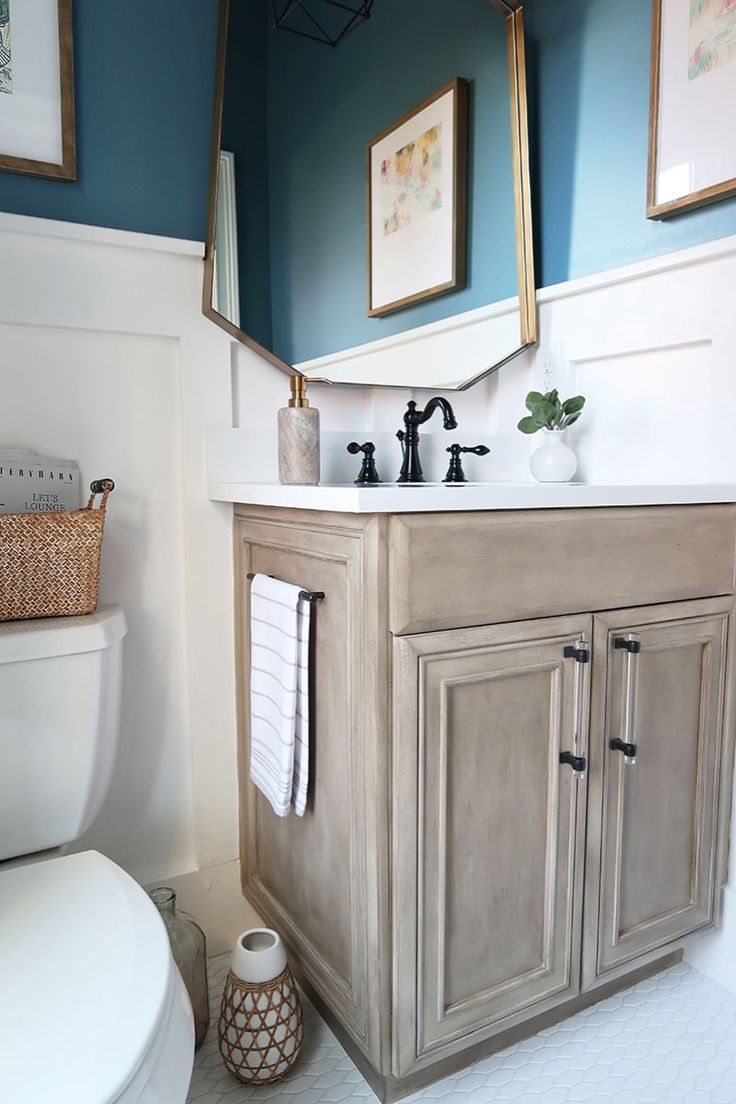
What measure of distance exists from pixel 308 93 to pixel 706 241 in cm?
78

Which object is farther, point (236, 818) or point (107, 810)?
point (236, 818)

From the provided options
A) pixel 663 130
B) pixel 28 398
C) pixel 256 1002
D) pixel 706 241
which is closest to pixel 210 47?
pixel 28 398

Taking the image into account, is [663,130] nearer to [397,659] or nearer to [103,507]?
[397,659]

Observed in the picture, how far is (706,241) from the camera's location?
1354 millimetres

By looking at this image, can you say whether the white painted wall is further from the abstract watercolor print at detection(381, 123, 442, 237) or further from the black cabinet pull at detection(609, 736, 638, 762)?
the black cabinet pull at detection(609, 736, 638, 762)

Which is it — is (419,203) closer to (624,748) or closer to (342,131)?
(342,131)

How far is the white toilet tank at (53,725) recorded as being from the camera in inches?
44.7

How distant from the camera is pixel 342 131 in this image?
1.46 metres


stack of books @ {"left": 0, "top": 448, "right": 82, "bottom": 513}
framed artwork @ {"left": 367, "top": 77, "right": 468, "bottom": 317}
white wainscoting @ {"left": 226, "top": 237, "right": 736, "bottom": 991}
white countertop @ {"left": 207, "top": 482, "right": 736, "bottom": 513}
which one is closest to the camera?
white countertop @ {"left": 207, "top": 482, "right": 736, "bottom": 513}

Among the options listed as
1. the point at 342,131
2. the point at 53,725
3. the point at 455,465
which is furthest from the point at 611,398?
the point at 53,725

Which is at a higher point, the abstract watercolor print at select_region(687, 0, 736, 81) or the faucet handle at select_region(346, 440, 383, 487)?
the abstract watercolor print at select_region(687, 0, 736, 81)

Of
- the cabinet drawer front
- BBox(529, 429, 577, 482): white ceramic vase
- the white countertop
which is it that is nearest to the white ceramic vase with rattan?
the cabinet drawer front

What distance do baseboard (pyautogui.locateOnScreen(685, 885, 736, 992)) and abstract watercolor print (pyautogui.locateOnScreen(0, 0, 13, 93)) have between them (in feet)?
6.36

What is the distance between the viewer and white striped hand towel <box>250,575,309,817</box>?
4.02 ft
